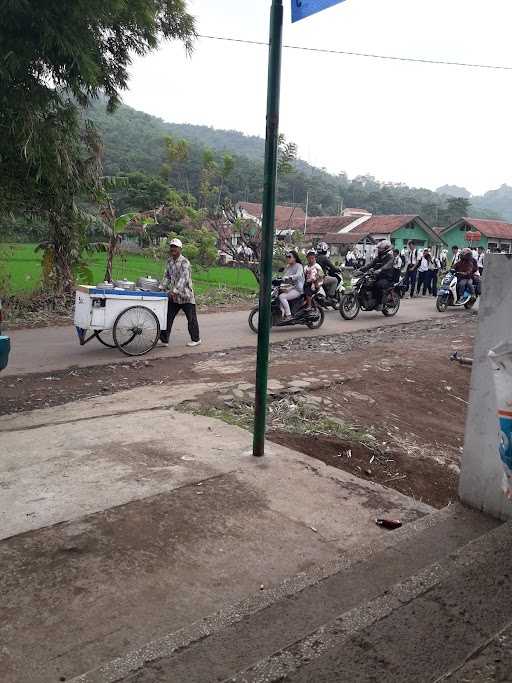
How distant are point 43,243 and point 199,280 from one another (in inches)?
393

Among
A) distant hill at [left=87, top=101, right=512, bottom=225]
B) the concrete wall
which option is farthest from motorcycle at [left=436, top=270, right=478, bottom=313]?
distant hill at [left=87, top=101, right=512, bottom=225]

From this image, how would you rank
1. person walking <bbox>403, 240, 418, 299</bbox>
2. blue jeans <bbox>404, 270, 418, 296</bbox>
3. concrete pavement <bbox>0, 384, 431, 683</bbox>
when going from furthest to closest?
blue jeans <bbox>404, 270, 418, 296</bbox>, person walking <bbox>403, 240, 418, 299</bbox>, concrete pavement <bbox>0, 384, 431, 683</bbox>

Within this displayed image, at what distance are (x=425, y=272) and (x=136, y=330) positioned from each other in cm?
1373

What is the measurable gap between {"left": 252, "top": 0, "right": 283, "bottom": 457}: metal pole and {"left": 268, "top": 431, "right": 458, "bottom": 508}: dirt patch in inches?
25.7

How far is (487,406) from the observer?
11.0 feet

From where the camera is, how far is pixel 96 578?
8.75 feet

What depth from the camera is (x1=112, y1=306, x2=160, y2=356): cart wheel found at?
26.3 ft

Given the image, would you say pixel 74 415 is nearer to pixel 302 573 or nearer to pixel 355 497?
pixel 355 497

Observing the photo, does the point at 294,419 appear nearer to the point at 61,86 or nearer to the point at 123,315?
the point at 123,315

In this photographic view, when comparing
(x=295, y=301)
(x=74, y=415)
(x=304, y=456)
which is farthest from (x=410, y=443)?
(x=295, y=301)

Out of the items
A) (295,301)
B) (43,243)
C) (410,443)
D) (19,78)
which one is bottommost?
(410,443)

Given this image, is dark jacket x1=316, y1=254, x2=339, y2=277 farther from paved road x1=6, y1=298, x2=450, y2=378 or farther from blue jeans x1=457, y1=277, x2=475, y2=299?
blue jeans x1=457, y1=277, x2=475, y2=299

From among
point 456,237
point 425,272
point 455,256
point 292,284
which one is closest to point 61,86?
point 292,284

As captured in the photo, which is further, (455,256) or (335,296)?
(455,256)
